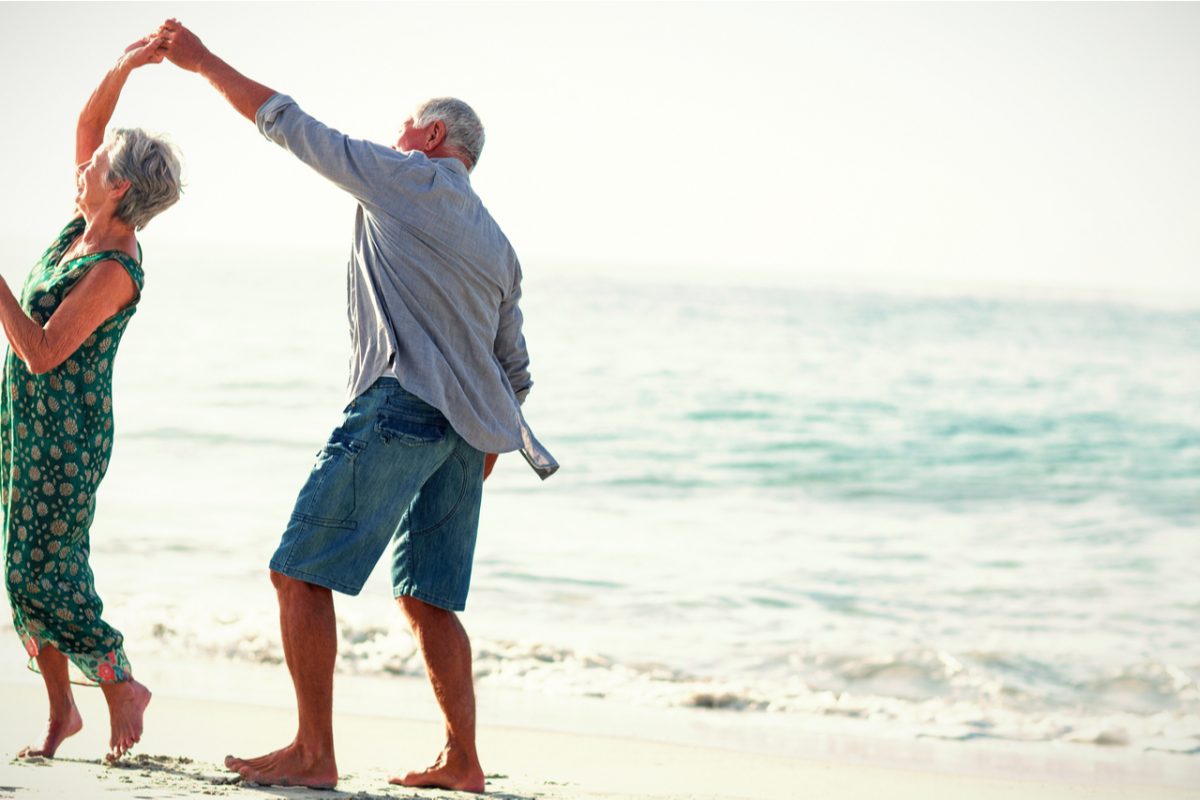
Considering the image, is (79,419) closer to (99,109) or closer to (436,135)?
(99,109)

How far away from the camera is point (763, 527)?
9.68m

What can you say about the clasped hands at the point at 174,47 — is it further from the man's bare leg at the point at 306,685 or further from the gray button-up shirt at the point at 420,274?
the man's bare leg at the point at 306,685

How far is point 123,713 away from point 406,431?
36.4 inches

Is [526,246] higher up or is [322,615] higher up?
[526,246]

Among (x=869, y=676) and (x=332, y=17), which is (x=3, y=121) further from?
(x=869, y=676)

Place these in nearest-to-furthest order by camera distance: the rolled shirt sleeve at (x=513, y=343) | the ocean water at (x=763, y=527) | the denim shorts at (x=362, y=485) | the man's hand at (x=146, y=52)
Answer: the denim shorts at (x=362, y=485)
the man's hand at (x=146, y=52)
the rolled shirt sleeve at (x=513, y=343)
the ocean water at (x=763, y=527)

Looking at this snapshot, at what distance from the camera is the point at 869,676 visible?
5.67 metres

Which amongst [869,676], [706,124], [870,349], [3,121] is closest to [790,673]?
[869,676]

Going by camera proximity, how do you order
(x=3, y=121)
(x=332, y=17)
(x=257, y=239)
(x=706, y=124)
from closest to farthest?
(x=332, y=17), (x=3, y=121), (x=257, y=239), (x=706, y=124)

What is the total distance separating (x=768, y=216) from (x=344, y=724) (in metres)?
48.9

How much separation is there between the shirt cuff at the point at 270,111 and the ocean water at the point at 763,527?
288 cm

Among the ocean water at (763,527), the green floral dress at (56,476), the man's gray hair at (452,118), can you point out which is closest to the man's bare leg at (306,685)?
the green floral dress at (56,476)

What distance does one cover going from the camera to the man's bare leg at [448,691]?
3121 millimetres

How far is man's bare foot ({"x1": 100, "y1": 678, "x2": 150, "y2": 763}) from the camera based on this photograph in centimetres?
295
